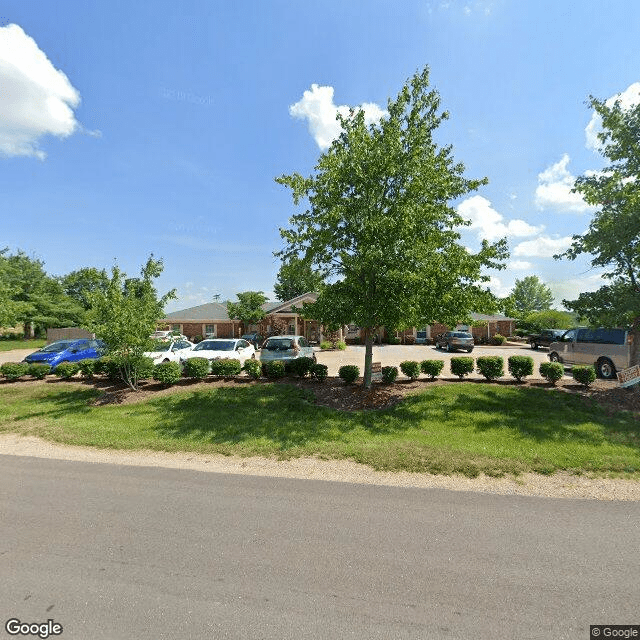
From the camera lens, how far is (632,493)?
4926 mm

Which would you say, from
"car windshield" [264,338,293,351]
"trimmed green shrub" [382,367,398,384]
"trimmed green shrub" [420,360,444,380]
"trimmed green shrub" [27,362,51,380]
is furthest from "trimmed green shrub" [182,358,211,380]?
"trimmed green shrub" [420,360,444,380]

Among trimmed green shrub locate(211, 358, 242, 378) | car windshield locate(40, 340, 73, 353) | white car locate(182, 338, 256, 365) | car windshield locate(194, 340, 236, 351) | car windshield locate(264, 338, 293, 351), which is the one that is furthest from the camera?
car windshield locate(40, 340, 73, 353)

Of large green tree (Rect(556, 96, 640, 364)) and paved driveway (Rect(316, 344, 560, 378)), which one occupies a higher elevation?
large green tree (Rect(556, 96, 640, 364))

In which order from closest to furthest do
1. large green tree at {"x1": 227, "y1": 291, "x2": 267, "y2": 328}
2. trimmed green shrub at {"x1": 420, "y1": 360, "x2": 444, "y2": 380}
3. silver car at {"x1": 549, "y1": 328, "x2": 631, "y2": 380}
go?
1. trimmed green shrub at {"x1": 420, "y1": 360, "x2": 444, "y2": 380}
2. silver car at {"x1": 549, "y1": 328, "x2": 631, "y2": 380}
3. large green tree at {"x1": 227, "y1": 291, "x2": 267, "y2": 328}

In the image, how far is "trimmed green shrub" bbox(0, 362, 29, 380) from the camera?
13883 millimetres

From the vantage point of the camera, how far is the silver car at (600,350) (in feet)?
46.7

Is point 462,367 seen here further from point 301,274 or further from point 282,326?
point 282,326

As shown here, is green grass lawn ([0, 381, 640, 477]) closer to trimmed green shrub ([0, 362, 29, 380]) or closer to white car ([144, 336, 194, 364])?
trimmed green shrub ([0, 362, 29, 380])

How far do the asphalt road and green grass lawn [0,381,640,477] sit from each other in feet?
4.84

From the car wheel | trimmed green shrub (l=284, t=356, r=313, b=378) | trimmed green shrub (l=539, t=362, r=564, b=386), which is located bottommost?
the car wheel

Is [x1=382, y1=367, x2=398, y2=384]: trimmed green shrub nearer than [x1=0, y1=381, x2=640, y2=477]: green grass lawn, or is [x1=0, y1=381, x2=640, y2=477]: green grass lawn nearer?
[x1=0, y1=381, x2=640, y2=477]: green grass lawn

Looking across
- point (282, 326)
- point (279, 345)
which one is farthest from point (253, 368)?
point (282, 326)

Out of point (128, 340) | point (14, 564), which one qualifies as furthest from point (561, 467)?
point (128, 340)

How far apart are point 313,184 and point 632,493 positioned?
9412mm
